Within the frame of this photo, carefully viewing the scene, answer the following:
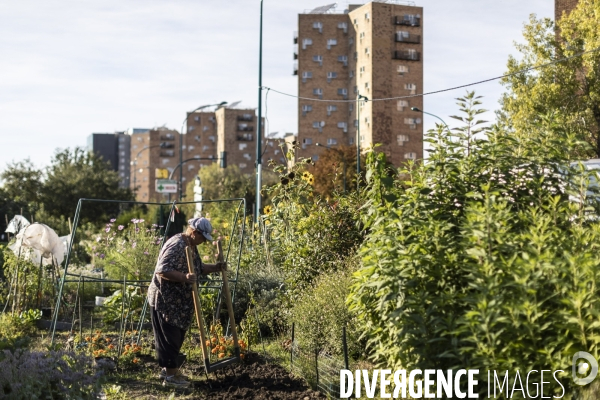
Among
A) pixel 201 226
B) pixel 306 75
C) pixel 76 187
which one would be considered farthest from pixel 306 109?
pixel 201 226

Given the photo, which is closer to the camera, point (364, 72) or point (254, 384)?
point (254, 384)

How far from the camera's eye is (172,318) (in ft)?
28.3

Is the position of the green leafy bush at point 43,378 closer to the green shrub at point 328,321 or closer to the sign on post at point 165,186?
the green shrub at point 328,321

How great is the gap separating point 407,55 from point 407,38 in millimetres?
1807

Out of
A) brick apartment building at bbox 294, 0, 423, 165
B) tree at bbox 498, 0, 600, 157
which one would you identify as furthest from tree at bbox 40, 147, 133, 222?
brick apartment building at bbox 294, 0, 423, 165

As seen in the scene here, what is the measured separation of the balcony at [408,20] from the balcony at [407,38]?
1.26 meters

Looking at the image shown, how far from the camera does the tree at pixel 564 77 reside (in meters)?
30.9

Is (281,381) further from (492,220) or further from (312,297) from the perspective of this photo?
(492,220)

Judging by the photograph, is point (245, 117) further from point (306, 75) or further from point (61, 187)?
point (61, 187)

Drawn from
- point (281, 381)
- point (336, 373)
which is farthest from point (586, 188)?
point (281, 381)

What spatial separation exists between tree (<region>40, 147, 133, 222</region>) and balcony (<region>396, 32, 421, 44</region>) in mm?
41649

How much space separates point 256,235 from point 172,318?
7.12m

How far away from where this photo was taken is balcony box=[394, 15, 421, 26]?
284 ft

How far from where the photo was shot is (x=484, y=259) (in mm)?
5348
